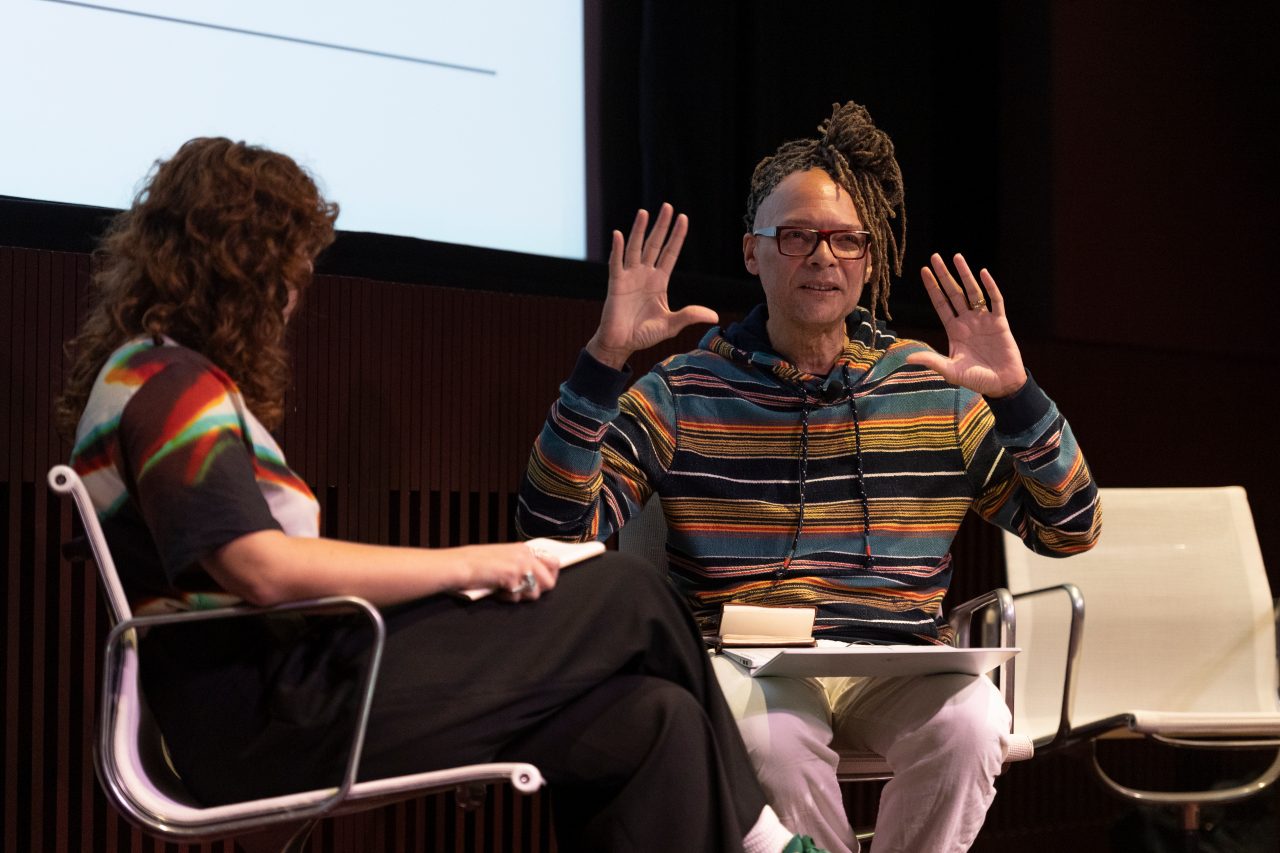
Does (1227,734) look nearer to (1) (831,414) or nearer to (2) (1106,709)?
(2) (1106,709)

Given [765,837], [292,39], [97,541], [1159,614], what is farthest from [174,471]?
[1159,614]

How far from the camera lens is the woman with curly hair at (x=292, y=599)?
1.55 metres

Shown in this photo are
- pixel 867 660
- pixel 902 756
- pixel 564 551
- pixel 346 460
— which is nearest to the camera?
pixel 564 551

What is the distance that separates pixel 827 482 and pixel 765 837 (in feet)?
2.76

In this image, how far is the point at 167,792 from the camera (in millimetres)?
1616

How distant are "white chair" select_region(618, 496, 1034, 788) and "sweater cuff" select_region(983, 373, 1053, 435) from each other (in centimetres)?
30

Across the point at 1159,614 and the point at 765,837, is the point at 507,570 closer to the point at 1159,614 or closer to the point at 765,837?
the point at 765,837

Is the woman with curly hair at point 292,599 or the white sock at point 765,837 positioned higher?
the woman with curly hair at point 292,599

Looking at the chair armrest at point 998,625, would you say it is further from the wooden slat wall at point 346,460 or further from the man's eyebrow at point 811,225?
the wooden slat wall at point 346,460

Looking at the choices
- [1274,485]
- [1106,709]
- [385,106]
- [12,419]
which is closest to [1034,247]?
[1274,485]

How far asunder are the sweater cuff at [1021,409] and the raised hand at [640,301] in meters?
0.49

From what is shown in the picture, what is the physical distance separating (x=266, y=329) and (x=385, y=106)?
1.25m

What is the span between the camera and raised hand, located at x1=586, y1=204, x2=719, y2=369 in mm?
2209

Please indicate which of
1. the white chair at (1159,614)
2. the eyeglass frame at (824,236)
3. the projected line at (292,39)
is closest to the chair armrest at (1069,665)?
the white chair at (1159,614)
